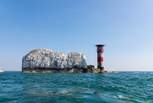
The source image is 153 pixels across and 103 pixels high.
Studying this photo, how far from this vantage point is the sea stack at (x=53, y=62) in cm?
13462

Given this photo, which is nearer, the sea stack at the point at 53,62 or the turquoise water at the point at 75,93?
the turquoise water at the point at 75,93

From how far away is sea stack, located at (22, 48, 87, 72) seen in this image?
442 feet

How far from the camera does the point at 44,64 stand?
137 metres

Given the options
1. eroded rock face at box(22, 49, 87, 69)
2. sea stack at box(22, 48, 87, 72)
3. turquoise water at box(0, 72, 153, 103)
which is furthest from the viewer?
eroded rock face at box(22, 49, 87, 69)

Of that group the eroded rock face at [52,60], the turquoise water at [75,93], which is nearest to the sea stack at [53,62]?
the eroded rock face at [52,60]

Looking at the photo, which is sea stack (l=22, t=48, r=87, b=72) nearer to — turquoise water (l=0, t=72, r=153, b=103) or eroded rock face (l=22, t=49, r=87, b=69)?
eroded rock face (l=22, t=49, r=87, b=69)

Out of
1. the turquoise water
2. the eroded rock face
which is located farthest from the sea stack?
the turquoise water

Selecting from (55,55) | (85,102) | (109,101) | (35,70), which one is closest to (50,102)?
(85,102)

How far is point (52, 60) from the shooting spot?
141 m

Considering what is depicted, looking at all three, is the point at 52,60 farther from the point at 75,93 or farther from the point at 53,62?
the point at 75,93

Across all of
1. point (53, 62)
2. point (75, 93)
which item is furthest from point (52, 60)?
point (75, 93)

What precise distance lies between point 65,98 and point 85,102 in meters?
2.05

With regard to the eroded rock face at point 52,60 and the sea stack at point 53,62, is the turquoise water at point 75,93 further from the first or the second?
the eroded rock face at point 52,60

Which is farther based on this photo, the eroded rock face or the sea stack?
the eroded rock face
